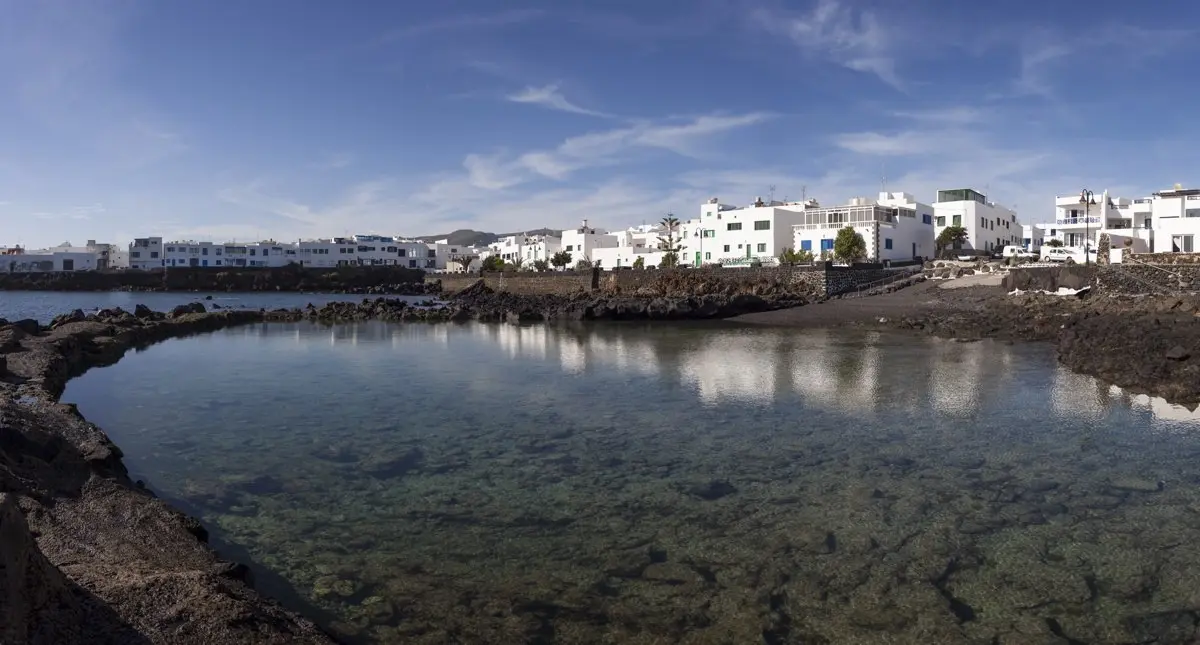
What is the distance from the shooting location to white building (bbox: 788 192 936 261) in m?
55.9

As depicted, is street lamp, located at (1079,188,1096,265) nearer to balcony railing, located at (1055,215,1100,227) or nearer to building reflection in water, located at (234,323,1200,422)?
balcony railing, located at (1055,215,1100,227)

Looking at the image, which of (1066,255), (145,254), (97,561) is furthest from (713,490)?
(145,254)

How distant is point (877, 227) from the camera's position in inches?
2173

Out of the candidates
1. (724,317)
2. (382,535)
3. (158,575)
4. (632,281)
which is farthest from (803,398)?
(632,281)

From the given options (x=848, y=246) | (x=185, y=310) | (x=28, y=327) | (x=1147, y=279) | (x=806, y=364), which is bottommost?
(x=806, y=364)

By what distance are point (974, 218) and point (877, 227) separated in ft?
44.4

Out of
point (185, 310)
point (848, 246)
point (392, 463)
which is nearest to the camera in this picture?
point (392, 463)

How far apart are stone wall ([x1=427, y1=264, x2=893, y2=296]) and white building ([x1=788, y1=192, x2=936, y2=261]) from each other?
17.9ft

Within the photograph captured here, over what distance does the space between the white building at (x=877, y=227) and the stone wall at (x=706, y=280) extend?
215 inches

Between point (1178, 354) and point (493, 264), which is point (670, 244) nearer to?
point (493, 264)

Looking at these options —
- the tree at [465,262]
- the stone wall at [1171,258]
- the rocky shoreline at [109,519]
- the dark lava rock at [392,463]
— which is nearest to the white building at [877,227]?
the stone wall at [1171,258]

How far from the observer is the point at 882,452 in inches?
446

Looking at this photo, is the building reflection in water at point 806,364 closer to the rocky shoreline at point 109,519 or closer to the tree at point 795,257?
the rocky shoreline at point 109,519

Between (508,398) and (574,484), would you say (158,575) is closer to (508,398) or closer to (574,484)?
(574,484)
